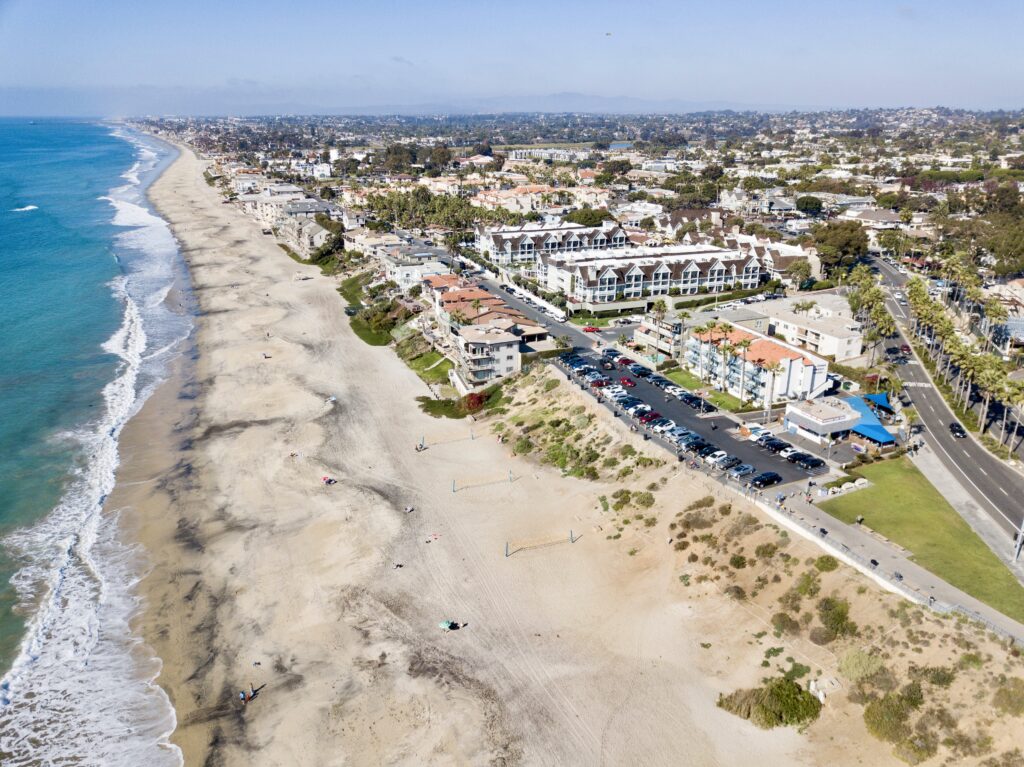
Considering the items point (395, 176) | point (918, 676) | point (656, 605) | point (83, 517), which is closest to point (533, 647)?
point (656, 605)

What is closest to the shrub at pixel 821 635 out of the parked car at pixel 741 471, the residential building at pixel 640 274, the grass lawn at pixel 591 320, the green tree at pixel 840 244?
the parked car at pixel 741 471

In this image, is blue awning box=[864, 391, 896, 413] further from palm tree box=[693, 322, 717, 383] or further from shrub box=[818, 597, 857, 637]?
shrub box=[818, 597, 857, 637]

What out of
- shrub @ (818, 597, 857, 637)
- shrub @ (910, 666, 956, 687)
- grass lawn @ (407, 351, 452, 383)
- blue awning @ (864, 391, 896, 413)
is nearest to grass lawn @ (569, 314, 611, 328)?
grass lawn @ (407, 351, 452, 383)

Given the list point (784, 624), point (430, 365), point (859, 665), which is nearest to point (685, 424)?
point (784, 624)

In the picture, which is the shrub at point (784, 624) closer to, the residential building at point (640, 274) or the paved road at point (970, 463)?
the paved road at point (970, 463)

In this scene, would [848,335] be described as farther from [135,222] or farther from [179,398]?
[135,222]

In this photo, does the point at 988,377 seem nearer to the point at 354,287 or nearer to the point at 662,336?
the point at 662,336
